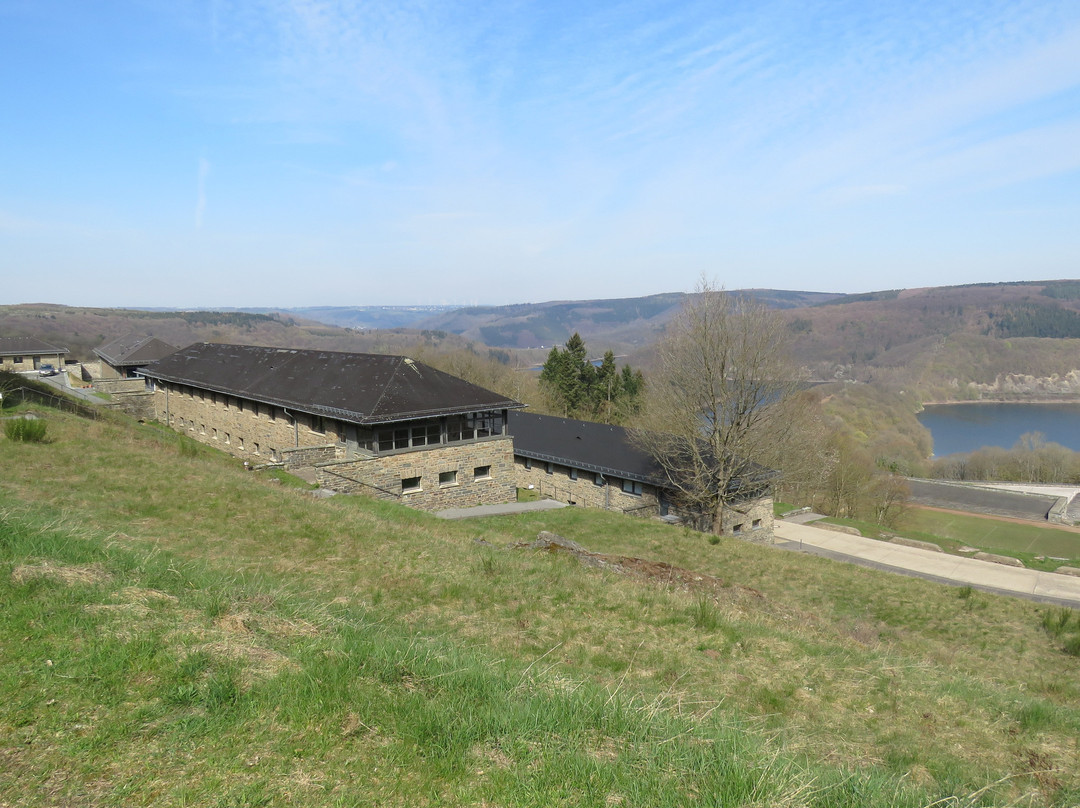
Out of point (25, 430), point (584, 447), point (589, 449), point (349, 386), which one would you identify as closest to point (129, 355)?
point (349, 386)

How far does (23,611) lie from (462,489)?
17.4 m

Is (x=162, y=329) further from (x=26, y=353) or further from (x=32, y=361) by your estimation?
(x=26, y=353)

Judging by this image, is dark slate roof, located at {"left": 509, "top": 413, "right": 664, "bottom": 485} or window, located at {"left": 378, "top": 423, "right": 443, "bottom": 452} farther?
dark slate roof, located at {"left": 509, "top": 413, "right": 664, "bottom": 485}

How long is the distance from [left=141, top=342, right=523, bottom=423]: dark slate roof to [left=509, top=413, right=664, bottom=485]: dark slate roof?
561cm

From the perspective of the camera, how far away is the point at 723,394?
76.6 feet

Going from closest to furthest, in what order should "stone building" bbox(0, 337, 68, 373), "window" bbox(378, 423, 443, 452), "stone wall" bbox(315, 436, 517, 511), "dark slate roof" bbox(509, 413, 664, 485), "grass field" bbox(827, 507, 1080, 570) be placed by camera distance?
"stone wall" bbox(315, 436, 517, 511)
"window" bbox(378, 423, 443, 452)
"dark slate roof" bbox(509, 413, 664, 485)
"grass field" bbox(827, 507, 1080, 570)
"stone building" bbox(0, 337, 68, 373)

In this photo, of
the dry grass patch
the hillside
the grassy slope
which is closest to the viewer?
the grassy slope

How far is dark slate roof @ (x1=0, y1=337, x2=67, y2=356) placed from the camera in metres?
49.4

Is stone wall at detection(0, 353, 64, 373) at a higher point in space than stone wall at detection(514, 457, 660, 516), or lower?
A: higher

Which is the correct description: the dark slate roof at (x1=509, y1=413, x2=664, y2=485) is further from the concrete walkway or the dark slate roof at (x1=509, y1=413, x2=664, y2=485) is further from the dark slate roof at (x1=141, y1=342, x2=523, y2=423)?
the concrete walkway

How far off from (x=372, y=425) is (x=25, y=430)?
8.68m

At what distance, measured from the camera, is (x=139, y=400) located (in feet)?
110

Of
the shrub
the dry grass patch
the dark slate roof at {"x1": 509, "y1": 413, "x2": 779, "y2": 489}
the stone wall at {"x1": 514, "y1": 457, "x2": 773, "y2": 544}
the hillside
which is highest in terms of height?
the hillside

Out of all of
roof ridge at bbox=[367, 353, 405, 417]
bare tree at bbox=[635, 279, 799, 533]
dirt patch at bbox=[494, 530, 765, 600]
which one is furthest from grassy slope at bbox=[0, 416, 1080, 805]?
bare tree at bbox=[635, 279, 799, 533]
